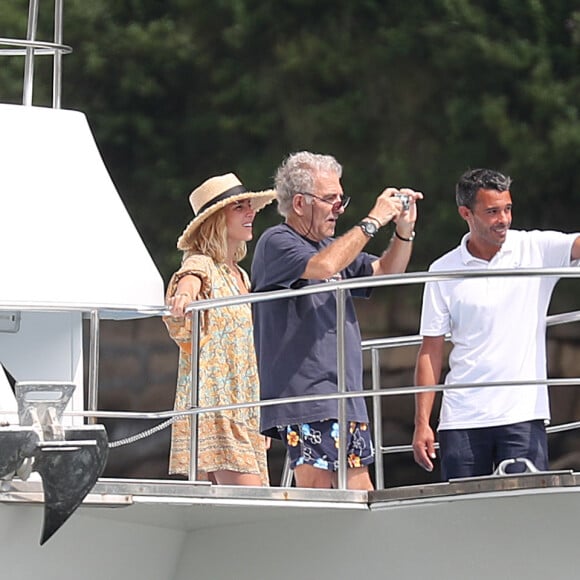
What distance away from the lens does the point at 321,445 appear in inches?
Result: 252

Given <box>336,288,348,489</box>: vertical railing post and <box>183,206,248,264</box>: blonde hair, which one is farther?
<box>183,206,248,264</box>: blonde hair

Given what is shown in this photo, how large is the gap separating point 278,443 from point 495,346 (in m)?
8.74

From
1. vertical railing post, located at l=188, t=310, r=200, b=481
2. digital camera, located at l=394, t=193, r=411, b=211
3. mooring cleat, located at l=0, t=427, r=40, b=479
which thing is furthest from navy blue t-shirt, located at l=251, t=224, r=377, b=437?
mooring cleat, located at l=0, t=427, r=40, b=479

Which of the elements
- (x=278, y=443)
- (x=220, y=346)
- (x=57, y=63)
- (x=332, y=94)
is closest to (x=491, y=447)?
(x=220, y=346)

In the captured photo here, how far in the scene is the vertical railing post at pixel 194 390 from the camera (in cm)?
641

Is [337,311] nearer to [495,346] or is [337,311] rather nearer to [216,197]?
[495,346]

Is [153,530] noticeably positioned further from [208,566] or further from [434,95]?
[434,95]

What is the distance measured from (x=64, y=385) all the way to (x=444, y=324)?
1.46 m

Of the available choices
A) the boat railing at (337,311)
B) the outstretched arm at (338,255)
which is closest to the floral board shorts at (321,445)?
the boat railing at (337,311)

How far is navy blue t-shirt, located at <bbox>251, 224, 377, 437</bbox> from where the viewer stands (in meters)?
6.39

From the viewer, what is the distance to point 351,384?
6.36m

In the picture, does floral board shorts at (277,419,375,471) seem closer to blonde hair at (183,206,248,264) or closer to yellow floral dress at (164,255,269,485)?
yellow floral dress at (164,255,269,485)

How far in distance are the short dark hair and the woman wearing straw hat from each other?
0.67 m

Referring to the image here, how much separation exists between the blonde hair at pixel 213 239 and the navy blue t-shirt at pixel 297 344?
1.09 ft
